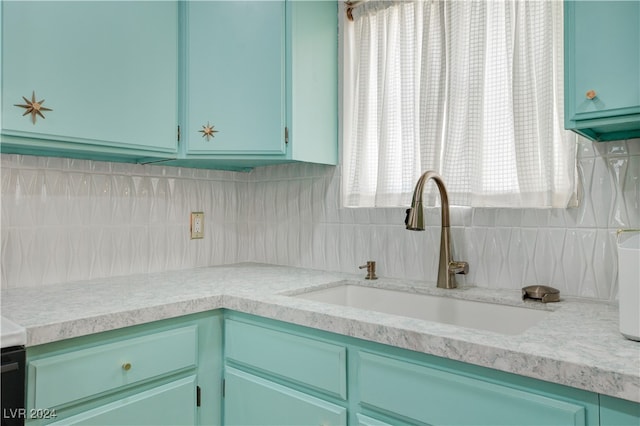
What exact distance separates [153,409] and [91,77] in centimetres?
105

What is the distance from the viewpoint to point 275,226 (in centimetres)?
217

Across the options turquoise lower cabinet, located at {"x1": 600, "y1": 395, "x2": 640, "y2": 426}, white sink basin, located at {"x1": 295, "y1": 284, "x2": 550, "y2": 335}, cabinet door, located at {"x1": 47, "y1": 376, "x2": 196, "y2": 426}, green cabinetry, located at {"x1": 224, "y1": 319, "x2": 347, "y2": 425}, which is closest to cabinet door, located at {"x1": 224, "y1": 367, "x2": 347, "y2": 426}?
green cabinetry, located at {"x1": 224, "y1": 319, "x2": 347, "y2": 425}

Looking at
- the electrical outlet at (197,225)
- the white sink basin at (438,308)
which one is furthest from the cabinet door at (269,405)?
the electrical outlet at (197,225)

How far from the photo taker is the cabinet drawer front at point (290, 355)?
113 cm

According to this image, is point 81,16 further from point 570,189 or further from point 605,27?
point 570,189

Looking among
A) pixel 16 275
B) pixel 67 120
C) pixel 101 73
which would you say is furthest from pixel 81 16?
pixel 16 275

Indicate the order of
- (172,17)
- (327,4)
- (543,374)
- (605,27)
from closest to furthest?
(543,374) → (605,27) → (172,17) → (327,4)

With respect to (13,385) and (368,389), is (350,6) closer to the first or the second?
(368,389)

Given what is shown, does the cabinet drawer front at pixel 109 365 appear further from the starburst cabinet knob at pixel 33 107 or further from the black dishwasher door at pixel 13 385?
the starburst cabinet knob at pixel 33 107

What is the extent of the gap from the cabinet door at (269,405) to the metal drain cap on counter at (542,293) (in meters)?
0.64

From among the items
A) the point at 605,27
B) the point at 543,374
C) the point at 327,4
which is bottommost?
the point at 543,374

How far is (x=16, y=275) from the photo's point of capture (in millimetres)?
1516

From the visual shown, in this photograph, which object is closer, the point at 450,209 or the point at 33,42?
the point at 33,42

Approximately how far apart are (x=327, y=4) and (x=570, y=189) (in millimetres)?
1231
